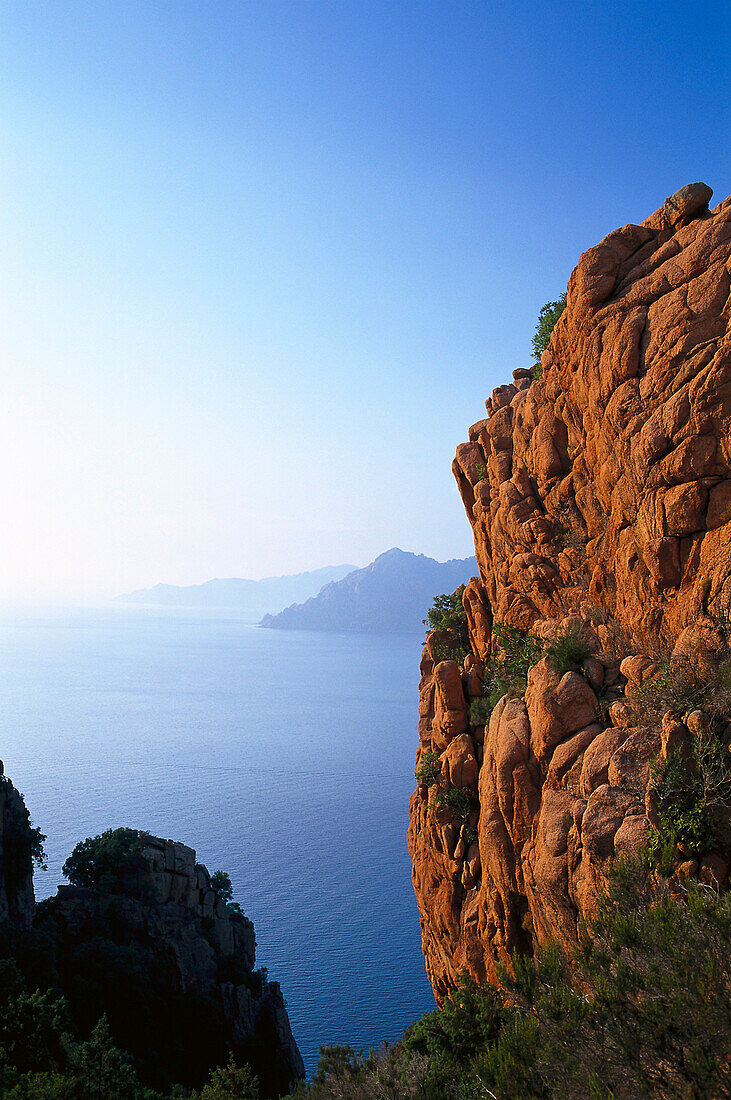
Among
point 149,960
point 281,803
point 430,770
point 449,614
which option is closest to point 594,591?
point 449,614

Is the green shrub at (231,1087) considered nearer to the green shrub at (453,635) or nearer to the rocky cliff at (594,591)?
the rocky cliff at (594,591)

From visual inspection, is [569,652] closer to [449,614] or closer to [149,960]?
[449,614]

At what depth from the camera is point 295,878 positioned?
71812 millimetres

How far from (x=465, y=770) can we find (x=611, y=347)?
1190 centimetres

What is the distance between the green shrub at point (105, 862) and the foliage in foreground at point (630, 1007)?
33.3 m

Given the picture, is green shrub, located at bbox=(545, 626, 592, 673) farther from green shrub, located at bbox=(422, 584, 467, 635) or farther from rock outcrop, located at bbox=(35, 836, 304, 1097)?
rock outcrop, located at bbox=(35, 836, 304, 1097)

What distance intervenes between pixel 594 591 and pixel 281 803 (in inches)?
3250

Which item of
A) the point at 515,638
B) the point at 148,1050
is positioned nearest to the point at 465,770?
the point at 515,638

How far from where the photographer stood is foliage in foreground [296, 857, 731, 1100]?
9.08 meters

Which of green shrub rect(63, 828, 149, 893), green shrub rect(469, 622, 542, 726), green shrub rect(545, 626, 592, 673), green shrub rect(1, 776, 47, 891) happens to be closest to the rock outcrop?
green shrub rect(63, 828, 149, 893)

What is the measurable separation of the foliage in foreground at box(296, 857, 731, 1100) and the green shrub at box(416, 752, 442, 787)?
679cm

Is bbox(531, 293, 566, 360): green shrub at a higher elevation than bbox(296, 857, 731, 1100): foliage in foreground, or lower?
higher

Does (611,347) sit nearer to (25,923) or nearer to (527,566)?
(527,566)

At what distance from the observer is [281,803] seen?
91000 mm
